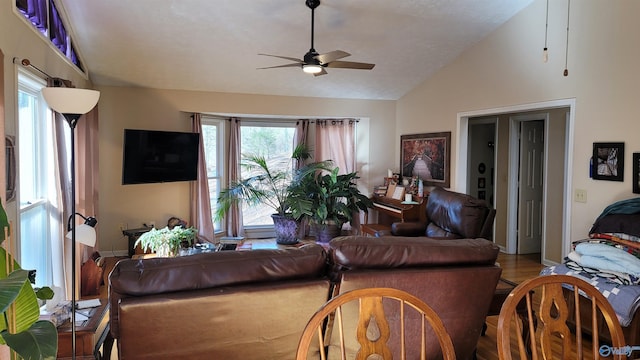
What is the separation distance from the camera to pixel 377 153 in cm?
679

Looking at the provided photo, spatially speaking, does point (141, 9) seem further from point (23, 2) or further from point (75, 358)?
point (75, 358)

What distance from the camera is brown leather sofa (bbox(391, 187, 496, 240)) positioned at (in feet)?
12.2

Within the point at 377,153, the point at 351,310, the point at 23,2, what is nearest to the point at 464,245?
the point at 351,310

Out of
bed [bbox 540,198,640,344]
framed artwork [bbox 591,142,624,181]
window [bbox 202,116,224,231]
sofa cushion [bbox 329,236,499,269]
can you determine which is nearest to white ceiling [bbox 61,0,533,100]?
window [bbox 202,116,224,231]

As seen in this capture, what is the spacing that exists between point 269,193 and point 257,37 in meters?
2.55

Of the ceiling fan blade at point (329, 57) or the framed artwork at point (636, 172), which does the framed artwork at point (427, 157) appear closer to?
the framed artwork at point (636, 172)

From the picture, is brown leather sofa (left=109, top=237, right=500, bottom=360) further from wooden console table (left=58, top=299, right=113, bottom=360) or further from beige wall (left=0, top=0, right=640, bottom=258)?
beige wall (left=0, top=0, right=640, bottom=258)

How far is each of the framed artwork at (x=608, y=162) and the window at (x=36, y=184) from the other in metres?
4.68

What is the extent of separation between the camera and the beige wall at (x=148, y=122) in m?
5.55

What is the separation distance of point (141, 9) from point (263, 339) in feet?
11.6

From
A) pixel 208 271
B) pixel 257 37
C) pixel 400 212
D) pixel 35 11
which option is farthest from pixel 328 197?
pixel 208 271

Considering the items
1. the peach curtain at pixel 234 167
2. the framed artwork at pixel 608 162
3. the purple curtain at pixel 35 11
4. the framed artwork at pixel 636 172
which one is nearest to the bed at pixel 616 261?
the framed artwork at pixel 636 172

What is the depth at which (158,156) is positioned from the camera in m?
5.46

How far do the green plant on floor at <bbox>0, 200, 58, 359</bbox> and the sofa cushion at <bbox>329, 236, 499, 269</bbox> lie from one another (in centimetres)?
118
